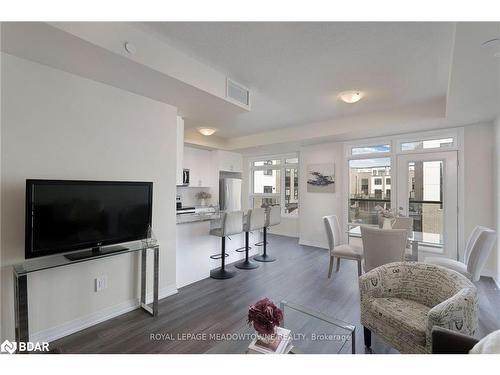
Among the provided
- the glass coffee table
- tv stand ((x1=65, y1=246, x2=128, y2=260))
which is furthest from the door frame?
tv stand ((x1=65, y1=246, x2=128, y2=260))

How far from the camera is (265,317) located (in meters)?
1.38

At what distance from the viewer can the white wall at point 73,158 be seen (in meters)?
1.99

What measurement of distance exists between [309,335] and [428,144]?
13.0 feet

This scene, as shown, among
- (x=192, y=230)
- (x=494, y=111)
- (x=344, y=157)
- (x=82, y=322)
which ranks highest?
(x=494, y=111)

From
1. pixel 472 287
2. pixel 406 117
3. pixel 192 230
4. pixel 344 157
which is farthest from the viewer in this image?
pixel 344 157

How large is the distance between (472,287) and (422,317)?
0.40 metres

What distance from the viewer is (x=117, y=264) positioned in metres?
2.64

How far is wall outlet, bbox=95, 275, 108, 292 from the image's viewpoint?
247 centimetres

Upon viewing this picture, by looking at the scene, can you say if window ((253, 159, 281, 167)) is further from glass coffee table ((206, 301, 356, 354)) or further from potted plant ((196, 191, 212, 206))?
glass coffee table ((206, 301, 356, 354))

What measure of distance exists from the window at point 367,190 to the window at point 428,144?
0.38 metres

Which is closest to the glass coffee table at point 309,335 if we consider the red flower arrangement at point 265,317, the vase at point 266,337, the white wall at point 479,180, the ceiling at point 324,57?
the vase at point 266,337
